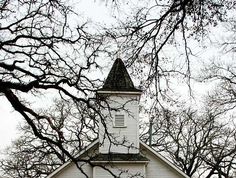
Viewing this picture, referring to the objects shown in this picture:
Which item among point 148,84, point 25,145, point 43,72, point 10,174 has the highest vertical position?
point 43,72

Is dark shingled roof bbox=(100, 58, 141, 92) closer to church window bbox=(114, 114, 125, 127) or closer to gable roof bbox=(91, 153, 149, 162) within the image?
gable roof bbox=(91, 153, 149, 162)

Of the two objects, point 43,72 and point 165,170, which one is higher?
point 43,72

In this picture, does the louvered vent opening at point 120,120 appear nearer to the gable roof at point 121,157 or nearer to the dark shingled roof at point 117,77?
the gable roof at point 121,157

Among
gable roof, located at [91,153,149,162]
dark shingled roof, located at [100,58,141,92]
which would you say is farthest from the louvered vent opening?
dark shingled roof, located at [100,58,141,92]

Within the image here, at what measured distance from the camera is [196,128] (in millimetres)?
30594

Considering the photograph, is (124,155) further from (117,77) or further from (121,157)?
(117,77)

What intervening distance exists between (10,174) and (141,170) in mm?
10887

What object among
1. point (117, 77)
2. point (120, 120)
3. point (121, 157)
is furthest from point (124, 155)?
point (117, 77)

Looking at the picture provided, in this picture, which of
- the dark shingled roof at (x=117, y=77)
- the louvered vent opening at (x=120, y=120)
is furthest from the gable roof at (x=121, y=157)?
the dark shingled roof at (x=117, y=77)

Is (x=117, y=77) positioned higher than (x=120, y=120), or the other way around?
(x=117, y=77)

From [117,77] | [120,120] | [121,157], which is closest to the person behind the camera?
[117,77]

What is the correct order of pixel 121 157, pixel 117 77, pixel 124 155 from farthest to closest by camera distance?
pixel 124 155, pixel 121 157, pixel 117 77

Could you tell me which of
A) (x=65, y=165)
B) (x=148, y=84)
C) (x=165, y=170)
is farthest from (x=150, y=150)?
(x=148, y=84)

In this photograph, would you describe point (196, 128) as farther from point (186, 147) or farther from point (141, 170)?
point (141, 170)
